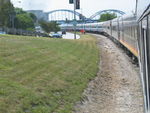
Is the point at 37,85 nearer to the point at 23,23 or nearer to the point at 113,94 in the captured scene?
the point at 113,94

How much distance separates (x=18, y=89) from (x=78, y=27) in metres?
117

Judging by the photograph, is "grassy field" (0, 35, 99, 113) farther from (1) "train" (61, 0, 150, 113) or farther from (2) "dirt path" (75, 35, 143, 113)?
(1) "train" (61, 0, 150, 113)

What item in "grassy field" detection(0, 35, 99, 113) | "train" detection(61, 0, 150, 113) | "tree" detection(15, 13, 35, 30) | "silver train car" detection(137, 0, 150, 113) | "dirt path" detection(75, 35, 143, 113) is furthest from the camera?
"tree" detection(15, 13, 35, 30)

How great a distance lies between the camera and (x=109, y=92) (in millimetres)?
15867

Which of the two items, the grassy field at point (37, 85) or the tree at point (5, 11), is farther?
the tree at point (5, 11)

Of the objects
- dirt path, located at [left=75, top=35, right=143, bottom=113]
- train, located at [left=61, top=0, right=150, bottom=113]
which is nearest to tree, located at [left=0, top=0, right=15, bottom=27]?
train, located at [left=61, top=0, right=150, bottom=113]

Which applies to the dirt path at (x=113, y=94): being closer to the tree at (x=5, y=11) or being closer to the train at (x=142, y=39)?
the train at (x=142, y=39)

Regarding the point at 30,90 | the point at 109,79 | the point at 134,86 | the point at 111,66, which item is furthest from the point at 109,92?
the point at 111,66

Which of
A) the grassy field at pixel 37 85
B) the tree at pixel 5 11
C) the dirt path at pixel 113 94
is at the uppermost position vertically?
the tree at pixel 5 11

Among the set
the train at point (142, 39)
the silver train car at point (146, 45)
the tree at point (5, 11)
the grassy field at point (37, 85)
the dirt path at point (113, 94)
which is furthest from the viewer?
the tree at point (5, 11)

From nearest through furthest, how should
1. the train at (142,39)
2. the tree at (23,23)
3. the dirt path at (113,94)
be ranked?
the train at (142,39)
the dirt path at (113,94)
the tree at (23,23)

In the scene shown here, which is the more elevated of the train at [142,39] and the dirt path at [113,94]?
the train at [142,39]

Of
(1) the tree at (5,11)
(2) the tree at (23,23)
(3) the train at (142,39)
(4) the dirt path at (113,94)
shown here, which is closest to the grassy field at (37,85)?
(4) the dirt path at (113,94)

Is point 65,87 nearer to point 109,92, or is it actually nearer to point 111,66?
point 109,92
